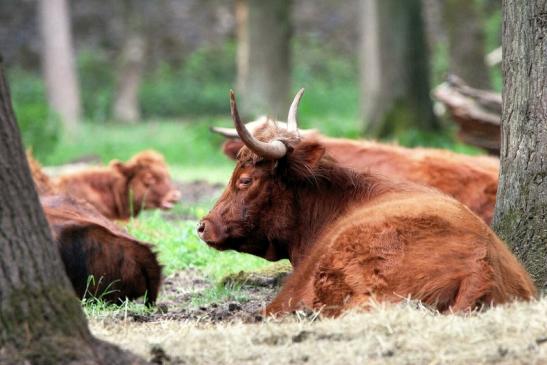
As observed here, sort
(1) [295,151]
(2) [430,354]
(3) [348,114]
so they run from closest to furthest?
(2) [430,354] → (1) [295,151] → (3) [348,114]

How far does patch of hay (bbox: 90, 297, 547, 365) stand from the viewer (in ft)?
15.5

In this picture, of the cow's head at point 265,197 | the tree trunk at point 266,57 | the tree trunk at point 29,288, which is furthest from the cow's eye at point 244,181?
the tree trunk at point 266,57

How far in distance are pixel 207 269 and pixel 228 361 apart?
4543 mm

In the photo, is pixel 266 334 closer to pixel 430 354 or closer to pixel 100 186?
pixel 430 354

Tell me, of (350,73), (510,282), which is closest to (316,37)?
(350,73)

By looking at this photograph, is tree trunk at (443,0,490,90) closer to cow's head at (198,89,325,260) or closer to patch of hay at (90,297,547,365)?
cow's head at (198,89,325,260)

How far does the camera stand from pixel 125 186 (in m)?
13.5

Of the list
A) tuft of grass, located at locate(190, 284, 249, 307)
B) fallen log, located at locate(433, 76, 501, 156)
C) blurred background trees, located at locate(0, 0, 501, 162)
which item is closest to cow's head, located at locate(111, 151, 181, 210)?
fallen log, located at locate(433, 76, 501, 156)

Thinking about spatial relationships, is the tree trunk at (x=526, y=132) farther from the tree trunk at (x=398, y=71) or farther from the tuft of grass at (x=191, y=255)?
the tree trunk at (x=398, y=71)

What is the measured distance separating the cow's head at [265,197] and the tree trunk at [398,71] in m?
13.5

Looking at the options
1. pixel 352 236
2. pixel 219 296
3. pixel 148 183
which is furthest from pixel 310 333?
pixel 148 183

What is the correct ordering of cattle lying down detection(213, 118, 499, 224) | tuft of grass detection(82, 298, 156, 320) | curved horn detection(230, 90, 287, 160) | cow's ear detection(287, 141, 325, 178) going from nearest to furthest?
curved horn detection(230, 90, 287, 160), tuft of grass detection(82, 298, 156, 320), cow's ear detection(287, 141, 325, 178), cattle lying down detection(213, 118, 499, 224)

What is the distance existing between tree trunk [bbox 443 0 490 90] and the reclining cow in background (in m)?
15.2

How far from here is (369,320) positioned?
205 inches
